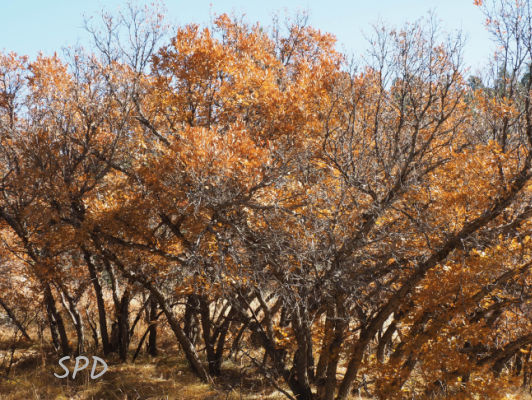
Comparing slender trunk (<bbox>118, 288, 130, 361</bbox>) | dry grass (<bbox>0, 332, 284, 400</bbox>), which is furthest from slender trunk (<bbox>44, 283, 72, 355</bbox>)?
slender trunk (<bbox>118, 288, 130, 361</bbox>)

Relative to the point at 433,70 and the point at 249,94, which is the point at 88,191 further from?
the point at 433,70

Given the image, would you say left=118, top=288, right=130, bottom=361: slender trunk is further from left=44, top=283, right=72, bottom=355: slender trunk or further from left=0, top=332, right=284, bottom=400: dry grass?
left=44, top=283, right=72, bottom=355: slender trunk

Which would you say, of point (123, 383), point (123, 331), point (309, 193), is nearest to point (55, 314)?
point (123, 331)

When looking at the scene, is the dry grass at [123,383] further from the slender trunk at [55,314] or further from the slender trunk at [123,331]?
the slender trunk at [55,314]

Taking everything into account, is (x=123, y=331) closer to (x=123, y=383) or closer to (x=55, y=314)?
(x=55, y=314)

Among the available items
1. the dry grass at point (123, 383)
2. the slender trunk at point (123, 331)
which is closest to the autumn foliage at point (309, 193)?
the dry grass at point (123, 383)

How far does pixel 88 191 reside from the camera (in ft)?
34.5

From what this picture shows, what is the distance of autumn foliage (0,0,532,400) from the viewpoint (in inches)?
312

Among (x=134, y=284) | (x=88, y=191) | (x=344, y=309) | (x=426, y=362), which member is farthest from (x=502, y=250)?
(x=134, y=284)

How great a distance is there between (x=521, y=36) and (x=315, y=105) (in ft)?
15.1

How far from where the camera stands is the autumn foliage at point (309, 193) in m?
7.92

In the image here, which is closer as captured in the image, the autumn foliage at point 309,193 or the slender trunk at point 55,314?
the autumn foliage at point 309,193

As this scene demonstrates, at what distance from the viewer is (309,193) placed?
8.47 meters

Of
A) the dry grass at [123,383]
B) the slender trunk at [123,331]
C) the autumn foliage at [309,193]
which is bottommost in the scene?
the dry grass at [123,383]
